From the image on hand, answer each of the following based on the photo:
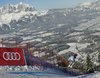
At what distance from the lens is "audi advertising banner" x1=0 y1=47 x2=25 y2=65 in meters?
19.4

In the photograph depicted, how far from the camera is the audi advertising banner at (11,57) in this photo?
765 inches

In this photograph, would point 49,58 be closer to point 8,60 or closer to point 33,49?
point 33,49

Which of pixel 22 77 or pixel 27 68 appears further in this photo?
pixel 27 68

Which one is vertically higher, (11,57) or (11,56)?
(11,56)

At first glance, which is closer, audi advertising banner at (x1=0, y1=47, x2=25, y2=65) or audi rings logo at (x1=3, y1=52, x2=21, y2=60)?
audi advertising banner at (x1=0, y1=47, x2=25, y2=65)

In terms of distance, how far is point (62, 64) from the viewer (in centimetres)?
3178

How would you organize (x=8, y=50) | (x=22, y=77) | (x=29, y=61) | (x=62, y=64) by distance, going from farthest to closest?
(x=62, y=64) < (x=29, y=61) < (x=8, y=50) < (x=22, y=77)

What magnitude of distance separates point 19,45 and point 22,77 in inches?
336

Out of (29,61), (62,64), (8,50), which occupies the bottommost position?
(62,64)

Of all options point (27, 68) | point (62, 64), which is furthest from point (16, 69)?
point (62, 64)

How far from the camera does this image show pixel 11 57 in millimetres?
19891

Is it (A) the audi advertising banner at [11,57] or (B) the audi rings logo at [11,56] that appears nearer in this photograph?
(A) the audi advertising banner at [11,57]

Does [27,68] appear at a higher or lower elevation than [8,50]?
lower

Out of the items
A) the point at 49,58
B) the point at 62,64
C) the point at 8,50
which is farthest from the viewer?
the point at 62,64
